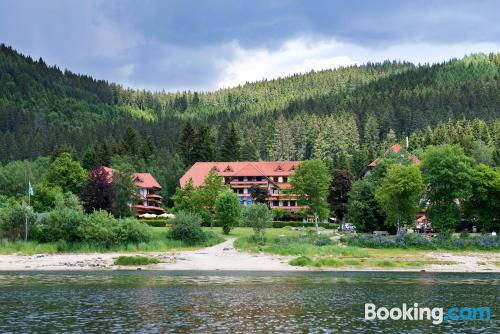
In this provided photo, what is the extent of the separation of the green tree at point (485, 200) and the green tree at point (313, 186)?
81.5ft

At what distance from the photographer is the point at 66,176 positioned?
389ft

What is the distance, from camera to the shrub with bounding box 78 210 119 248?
82.1m

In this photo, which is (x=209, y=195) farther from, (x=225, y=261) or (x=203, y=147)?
(x=203, y=147)

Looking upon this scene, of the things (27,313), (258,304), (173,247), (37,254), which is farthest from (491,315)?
(37,254)

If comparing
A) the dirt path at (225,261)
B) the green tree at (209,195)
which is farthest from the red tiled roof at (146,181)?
the dirt path at (225,261)

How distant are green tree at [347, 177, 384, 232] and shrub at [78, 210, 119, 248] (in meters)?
36.4

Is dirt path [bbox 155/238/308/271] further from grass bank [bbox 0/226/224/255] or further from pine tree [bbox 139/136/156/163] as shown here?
pine tree [bbox 139/136/156/163]

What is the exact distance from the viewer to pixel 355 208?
3666 inches

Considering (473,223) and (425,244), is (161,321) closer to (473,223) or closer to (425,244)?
(425,244)

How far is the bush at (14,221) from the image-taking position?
83.5m

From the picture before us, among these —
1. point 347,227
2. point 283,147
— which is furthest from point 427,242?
point 283,147

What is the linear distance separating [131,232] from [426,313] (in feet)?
168

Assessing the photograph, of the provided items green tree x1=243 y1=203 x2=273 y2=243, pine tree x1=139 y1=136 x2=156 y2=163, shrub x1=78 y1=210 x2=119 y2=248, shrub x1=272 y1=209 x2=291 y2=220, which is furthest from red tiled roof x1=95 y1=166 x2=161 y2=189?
green tree x1=243 y1=203 x2=273 y2=243

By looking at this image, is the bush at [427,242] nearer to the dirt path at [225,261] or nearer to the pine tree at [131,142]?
the dirt path at [225,261]
